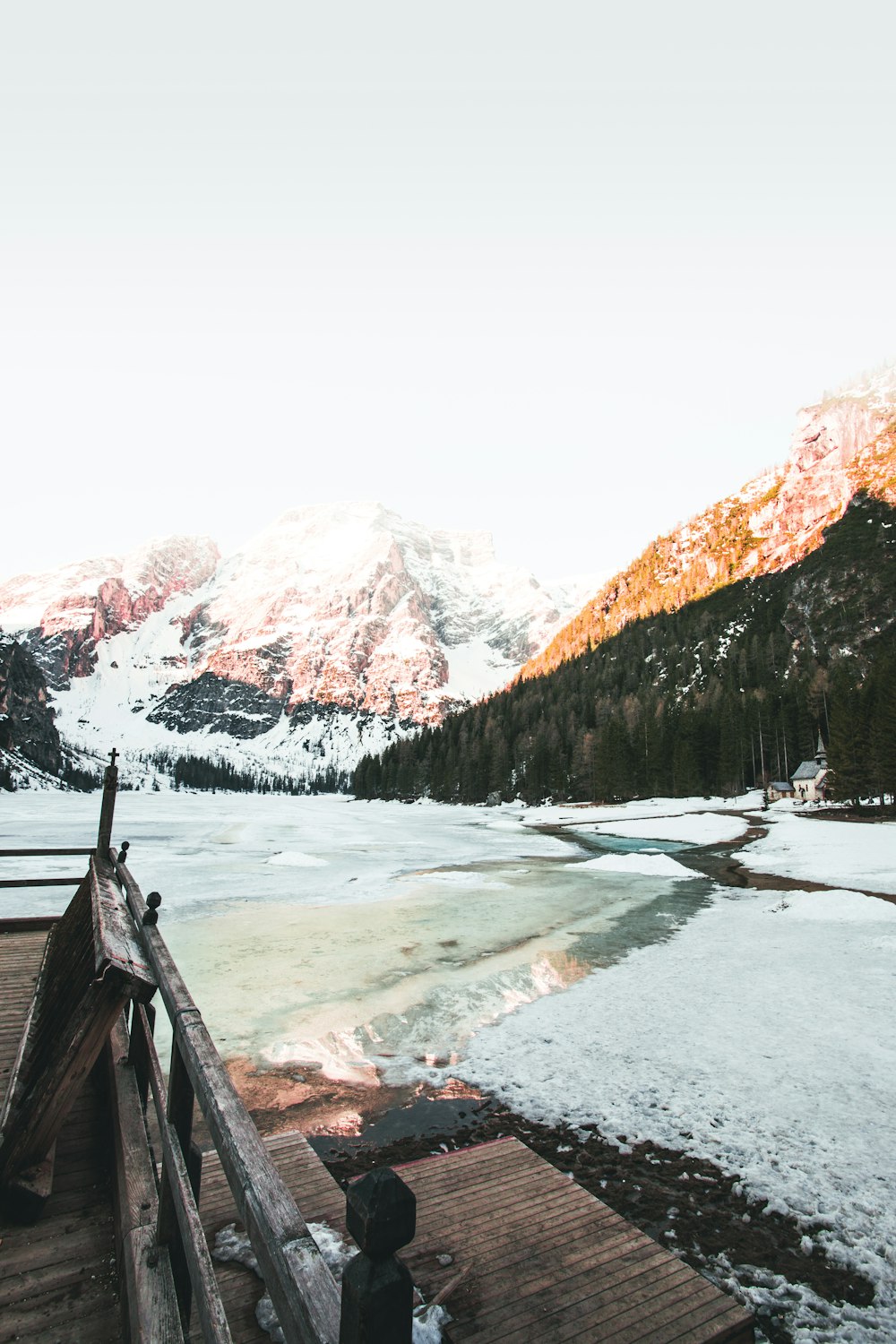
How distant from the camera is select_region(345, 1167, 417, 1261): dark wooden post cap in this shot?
1.42 meters

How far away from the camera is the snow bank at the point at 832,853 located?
2730cm

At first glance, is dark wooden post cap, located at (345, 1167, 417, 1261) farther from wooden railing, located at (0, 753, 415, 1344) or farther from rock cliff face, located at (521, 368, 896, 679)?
rock cliff face, located at (521, 368, 896, 679)

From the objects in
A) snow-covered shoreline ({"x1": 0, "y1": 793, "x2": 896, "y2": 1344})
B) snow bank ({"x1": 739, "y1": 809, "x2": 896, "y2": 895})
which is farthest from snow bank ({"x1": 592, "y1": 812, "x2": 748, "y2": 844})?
snow-covered shoreline ({"x1": 0, "y1": 793, "x2": 896, "y2": 1344})

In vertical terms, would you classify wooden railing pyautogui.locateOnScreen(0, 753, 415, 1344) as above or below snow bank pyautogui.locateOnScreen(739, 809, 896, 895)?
above

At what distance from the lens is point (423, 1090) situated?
28.6ft

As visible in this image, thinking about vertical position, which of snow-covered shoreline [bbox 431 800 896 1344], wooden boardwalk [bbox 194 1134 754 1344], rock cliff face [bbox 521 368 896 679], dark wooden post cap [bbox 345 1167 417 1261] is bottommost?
snow-covered shoreline [bbox 431 800 896 1344]

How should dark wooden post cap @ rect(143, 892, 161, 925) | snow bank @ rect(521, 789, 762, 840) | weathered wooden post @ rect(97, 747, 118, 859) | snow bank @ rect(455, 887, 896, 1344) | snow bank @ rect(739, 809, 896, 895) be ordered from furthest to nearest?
1. snow bank @ rect(521, 789, 762, 840)
2. snow bank @ rect(739, 809, 896, 895)
3. weathered wooden post @ rect(97, 747, 118, 859)
4. snow bank @ rect(455, 887, 896, 1344)
5. dark wooden post cap @ rect(143, 892, 161, 925)

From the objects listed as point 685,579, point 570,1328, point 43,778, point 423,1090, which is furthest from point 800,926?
point 43,778

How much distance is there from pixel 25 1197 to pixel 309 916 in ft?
56.6

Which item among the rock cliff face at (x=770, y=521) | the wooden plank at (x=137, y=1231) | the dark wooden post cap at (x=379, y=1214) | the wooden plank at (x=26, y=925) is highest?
the rock cliff face at (x=770, y=521)

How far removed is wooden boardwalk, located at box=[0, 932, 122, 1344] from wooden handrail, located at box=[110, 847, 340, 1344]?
4.81ft

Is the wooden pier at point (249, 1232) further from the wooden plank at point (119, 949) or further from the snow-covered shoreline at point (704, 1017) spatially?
the snow-covered shoreline at point (704, 1017)

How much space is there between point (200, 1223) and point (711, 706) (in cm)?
10489

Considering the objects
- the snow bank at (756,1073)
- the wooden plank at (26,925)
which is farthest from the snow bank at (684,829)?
the wooden plank at (26,925)
